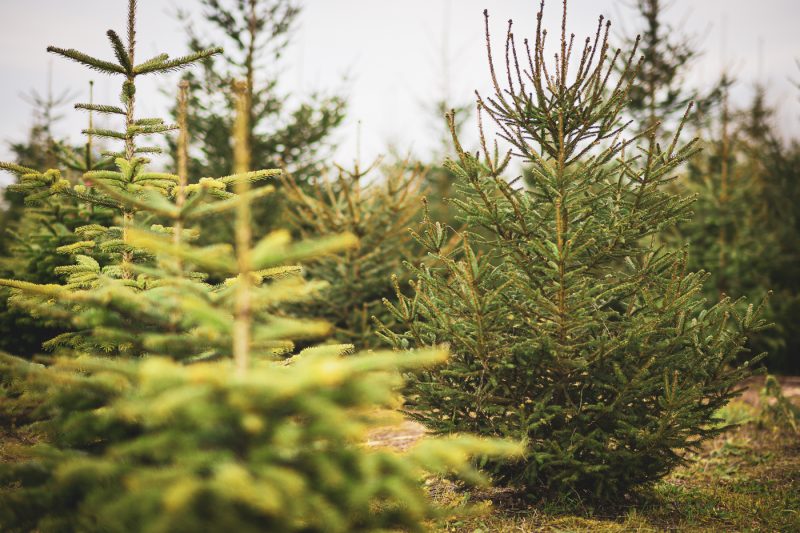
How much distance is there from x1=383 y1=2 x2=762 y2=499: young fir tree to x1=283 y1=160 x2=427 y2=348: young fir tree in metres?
3.39

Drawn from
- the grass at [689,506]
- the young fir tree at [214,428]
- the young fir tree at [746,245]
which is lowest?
the grass at [689,506]

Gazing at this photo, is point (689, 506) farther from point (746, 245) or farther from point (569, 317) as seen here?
point (746, 245)

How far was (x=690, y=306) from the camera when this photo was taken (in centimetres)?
349

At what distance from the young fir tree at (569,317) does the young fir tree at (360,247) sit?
3393mm

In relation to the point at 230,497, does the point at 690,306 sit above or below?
above

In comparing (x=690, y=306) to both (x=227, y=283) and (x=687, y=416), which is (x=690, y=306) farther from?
(x=227, y=283)

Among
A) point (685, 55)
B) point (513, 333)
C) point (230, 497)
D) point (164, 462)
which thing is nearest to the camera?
point (230, 497)

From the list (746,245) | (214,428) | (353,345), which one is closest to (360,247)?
(353,345)

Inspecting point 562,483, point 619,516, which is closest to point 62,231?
point 562,483

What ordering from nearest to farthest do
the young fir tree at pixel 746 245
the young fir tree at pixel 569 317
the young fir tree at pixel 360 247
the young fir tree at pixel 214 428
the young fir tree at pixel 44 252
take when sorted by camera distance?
the young fir tree at pixel 214 428, the young fir tree at pixel 569 317, the young fir tree at pixel 44 252, the young fir tree at pixel 360 247, the young fir tree at pixel 746 245

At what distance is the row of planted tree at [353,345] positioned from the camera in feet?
5.40

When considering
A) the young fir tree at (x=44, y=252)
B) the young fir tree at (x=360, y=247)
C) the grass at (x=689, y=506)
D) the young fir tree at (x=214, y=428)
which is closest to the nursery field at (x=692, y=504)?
the grass at (x=689, y=506)

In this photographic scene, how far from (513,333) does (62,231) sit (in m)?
5.78

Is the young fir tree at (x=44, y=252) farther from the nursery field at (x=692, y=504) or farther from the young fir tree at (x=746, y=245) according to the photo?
the young fir tree at (x=746, y=245)
